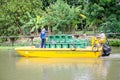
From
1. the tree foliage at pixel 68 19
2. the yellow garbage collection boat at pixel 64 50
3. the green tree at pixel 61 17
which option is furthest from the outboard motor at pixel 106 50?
the green tree at pixel 61 17

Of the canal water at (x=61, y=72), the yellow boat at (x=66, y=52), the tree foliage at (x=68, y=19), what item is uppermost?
the tree foliage at (x=68, y=19)

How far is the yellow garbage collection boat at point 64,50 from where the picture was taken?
21.6 metres

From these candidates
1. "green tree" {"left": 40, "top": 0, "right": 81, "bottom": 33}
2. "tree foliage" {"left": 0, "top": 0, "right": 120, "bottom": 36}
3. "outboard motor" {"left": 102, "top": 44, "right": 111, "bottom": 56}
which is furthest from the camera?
"green tree" {"left": 40, "top": 0, "right": 81, "bottom": 33}

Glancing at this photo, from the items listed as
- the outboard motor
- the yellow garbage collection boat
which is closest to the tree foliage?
the yellow garbage collection boat

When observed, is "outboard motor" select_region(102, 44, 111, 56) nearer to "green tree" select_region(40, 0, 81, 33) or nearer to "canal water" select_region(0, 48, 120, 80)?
"canal water" select_region(0, 48, 120, 80)

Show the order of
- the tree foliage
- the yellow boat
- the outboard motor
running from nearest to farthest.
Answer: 1. the yellow boat
2. the outboard motor
3. the tree foliage

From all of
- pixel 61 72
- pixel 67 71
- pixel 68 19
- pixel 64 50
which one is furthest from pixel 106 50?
pixel 68 19

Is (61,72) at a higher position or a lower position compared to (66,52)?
lower

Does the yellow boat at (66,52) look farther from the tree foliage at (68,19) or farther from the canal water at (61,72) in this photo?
the tree foliage at (68,19)

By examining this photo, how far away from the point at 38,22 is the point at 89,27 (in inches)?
241

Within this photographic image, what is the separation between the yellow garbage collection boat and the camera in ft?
70.8

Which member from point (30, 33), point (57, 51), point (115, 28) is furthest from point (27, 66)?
point (30, 33)

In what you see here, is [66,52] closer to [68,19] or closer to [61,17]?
[68,19]

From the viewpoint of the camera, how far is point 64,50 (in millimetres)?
21719
